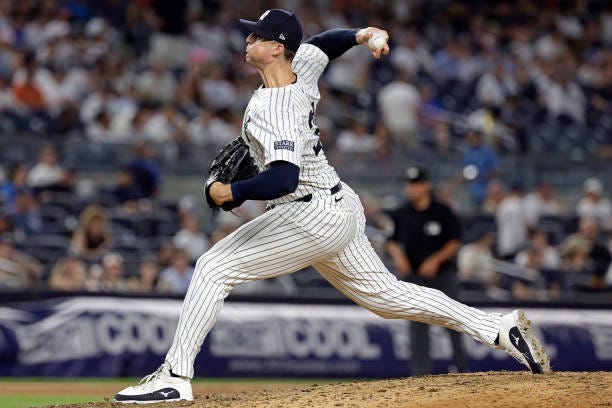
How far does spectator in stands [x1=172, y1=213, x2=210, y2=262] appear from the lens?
12188 mm

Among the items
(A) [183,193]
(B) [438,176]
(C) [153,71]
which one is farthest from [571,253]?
(C) [153,71]

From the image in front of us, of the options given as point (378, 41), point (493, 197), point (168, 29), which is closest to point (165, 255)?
point (493, 197)

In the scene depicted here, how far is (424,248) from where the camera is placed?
9.23 m

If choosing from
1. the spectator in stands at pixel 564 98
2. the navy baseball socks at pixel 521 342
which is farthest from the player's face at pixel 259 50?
the spectator in stands at pixel 564 98

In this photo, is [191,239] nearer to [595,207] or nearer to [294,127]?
[595,207]

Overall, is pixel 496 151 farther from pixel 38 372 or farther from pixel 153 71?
pixel 38 372

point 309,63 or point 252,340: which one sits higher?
point 309,63

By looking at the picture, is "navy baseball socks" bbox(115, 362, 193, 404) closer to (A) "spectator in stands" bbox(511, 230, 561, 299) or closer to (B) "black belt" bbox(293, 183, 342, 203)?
(B) "black belt" bbox(293, 183, 342, 203)

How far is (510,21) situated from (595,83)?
7.07 ft

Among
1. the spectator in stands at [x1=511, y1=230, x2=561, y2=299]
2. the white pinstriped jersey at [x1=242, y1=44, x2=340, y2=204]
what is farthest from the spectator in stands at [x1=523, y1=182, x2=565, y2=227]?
the white pinstriped jersey at [x1=242, y1=44, x2=340, y2=204]

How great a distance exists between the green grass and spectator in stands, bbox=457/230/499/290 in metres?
4.93

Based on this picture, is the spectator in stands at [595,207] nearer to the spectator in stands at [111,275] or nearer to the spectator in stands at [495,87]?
the spectator in stands at [495,87]

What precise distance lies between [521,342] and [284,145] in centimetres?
172

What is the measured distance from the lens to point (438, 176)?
14445 mm
